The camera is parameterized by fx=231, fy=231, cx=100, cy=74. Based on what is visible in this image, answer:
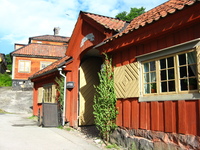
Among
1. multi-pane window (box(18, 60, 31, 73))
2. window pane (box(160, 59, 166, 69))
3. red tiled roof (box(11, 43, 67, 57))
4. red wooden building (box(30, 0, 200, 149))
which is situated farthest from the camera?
red tiled roof (box(11, 43, 67, 57))

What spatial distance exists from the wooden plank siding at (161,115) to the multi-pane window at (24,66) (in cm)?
2703

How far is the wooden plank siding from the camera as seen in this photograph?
4758 millimetres

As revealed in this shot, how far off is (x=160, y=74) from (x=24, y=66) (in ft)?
93.8

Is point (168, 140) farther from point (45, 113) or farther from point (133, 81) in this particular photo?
point (45, 113)

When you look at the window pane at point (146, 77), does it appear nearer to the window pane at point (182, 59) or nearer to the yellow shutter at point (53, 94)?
the window pane at point (182, 59)

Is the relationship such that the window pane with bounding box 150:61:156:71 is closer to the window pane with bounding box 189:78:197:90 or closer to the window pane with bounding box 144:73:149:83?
the window pane with bounding box 144:73:149:83

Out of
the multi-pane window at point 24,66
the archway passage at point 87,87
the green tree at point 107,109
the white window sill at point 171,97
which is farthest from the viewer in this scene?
the multi-pane window at point 24,66

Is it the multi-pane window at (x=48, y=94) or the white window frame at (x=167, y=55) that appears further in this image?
the multi-pane window at (x=48, y=94)

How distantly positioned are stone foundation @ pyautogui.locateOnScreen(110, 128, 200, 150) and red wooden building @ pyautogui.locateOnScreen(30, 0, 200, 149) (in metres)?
0.02

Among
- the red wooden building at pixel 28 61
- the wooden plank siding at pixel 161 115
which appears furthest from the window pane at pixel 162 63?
the red wooden building at pixel 28 61

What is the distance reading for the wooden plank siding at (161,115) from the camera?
4.76m

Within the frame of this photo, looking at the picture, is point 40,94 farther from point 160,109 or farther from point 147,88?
point 160,109

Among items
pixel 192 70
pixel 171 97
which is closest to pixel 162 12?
pixel 192 70

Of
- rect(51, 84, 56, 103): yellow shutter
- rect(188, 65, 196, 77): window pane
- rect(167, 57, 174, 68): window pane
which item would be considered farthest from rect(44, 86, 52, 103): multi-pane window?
rect(188, 65, 196, 77): window pane
